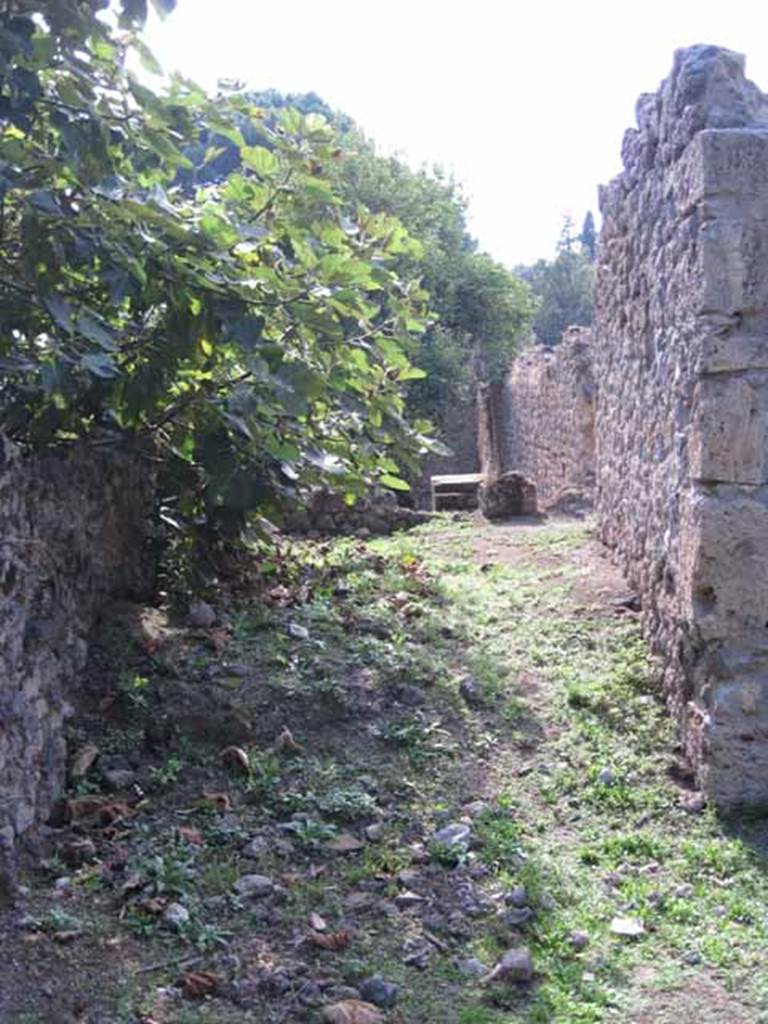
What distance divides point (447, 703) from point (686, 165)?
2.13 metres

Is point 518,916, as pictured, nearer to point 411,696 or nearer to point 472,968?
point 472,968

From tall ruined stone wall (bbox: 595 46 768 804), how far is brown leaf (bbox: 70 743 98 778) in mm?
1972

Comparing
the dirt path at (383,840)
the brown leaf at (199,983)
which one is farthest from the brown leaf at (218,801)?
the brown leaf at (199,983)

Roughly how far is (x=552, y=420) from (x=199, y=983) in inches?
360

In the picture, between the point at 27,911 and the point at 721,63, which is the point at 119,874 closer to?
the point at 27,911

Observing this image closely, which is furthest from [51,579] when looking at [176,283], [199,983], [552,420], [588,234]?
[588,234]

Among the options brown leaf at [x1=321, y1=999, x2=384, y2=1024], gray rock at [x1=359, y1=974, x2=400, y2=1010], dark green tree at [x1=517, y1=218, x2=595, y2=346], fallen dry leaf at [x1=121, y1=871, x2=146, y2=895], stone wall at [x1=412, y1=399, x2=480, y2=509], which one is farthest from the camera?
dark green tree at [x1=517, y1=218, x2=595, y2=346]

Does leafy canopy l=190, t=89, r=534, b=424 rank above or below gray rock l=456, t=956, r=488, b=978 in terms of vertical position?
above

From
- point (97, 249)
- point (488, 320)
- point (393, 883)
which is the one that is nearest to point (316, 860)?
point (393, 883)

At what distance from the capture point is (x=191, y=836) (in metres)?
3.17

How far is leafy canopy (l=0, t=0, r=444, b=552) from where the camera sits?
299cm

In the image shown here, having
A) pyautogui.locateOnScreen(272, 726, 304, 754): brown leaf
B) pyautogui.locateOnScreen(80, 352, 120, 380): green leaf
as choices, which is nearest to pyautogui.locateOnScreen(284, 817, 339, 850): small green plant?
pyautogui.locateOnScreen(272, 726, 304, 754): brown leaf

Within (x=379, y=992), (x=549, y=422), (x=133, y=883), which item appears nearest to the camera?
(x=379, y=992)

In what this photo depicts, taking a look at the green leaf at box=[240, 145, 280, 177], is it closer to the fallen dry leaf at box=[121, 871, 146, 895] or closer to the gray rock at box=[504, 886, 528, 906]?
the fallen dry leaf at box=[121, 871, 146, 895]
